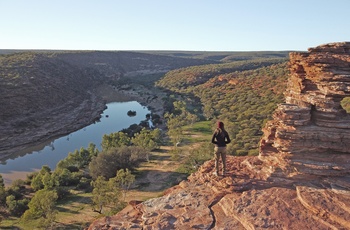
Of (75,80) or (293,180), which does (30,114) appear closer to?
(75,80)

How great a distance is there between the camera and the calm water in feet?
142

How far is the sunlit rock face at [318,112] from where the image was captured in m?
13.8

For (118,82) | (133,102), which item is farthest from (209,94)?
(118,82)

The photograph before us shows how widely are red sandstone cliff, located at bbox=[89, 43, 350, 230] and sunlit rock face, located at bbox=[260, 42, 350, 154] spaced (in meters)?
0.04

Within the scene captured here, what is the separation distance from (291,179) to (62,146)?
45.9 meters

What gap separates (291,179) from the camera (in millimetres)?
13320

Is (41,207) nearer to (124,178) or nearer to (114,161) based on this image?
(124,178)

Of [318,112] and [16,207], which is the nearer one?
[318,112]

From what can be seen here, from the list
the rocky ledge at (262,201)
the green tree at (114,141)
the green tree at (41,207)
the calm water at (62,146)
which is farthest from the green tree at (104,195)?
the calm water at (62,146)

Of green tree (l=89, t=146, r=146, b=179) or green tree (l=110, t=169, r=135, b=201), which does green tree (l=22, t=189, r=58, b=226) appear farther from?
green tree (l=89, t=146, r=146, b=179)

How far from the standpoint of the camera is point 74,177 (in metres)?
36.1

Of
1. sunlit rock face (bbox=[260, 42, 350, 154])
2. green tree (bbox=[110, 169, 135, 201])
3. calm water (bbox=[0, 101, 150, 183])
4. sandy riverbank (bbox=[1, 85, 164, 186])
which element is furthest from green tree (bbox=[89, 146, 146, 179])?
sunlit rock face (bbox=[260, 42, 350, 154])

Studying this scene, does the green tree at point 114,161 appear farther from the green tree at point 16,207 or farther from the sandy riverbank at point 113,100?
the sandy riverbank at point 113,100

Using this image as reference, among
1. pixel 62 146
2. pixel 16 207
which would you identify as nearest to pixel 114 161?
pixel 16 207
